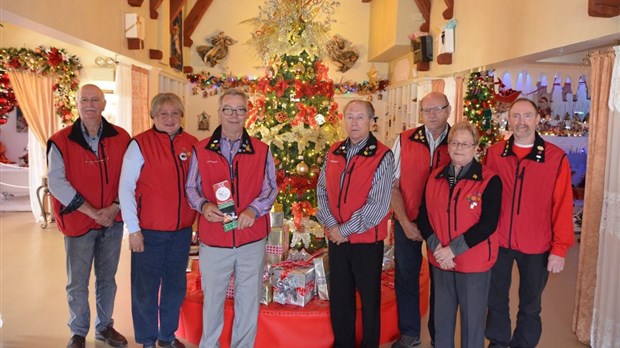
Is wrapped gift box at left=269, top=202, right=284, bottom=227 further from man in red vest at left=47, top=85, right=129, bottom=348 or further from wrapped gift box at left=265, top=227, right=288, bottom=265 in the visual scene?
man in red vest at left=47, top=85, right=129, bottom=348

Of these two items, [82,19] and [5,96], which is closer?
[82,19]

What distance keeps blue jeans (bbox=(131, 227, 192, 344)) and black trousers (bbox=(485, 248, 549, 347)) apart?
1910mm

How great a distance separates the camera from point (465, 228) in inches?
94.4

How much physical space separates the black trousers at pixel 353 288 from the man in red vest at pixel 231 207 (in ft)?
1.54

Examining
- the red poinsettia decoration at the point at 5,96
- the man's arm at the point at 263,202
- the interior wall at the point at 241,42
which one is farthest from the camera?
the interior wall at the point at 241,42

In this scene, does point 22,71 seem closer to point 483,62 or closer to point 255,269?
point 255,269

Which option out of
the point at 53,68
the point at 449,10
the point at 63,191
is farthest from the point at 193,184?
the point at 449,10

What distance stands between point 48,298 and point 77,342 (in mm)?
1241

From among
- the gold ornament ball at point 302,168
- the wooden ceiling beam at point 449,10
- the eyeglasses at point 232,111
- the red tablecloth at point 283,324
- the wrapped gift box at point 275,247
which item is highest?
the wooden ceiling beam at point 449,10

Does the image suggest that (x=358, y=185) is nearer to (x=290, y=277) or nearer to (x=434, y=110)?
(x=434, y=110)

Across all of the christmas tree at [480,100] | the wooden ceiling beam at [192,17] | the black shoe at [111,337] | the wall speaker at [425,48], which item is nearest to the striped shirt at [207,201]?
the black shoe at [111,337]

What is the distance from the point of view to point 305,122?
3900 millimetres

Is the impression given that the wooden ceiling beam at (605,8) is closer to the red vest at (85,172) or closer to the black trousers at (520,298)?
the black trousers at (520,298)

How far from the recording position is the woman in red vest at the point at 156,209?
264 centimetres
